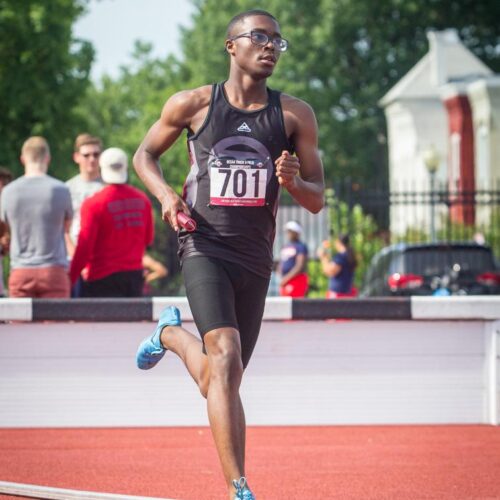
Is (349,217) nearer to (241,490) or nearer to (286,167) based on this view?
(286,167)

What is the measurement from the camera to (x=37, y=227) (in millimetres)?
10922

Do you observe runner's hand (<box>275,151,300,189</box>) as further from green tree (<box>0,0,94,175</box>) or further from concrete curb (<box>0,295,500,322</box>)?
green tree (<box>0,0,94,175</box>)

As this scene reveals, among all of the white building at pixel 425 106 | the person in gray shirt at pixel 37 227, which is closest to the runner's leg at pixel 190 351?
the person in gray shirt at pixel 37 227

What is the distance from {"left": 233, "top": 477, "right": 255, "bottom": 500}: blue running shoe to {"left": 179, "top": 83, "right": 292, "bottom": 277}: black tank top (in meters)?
1.04

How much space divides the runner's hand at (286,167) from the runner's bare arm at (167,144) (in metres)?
0.50

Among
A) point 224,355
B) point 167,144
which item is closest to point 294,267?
point 167,144

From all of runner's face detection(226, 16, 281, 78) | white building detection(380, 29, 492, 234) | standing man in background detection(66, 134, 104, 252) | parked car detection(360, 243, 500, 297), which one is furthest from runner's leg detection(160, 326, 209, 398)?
white building detection(380, 29, 492, 234)

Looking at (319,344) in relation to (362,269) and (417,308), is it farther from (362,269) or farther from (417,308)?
(362,269)

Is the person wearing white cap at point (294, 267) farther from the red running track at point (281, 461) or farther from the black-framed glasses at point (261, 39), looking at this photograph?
the black-framed glasses at point (261, 39)

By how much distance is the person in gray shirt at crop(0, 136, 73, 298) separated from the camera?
10906 millimetres

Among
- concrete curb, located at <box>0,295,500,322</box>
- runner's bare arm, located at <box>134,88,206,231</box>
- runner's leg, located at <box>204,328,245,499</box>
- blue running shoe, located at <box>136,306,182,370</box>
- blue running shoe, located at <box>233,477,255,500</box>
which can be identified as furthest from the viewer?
concrete curb, located at <box>0,295,500,322</box>

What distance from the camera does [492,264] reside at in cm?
1941

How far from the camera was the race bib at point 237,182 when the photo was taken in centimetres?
643

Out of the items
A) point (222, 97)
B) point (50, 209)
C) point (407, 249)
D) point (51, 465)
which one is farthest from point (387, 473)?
point (407, 249)
